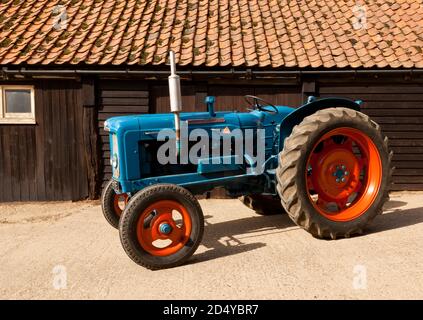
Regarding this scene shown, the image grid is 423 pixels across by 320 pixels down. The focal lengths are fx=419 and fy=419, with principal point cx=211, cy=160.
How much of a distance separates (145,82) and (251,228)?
319 centimetres

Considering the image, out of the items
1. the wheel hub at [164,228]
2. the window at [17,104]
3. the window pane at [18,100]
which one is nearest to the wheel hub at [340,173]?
the wheel hub at [164,228]

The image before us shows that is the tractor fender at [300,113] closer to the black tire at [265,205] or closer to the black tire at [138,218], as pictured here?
the black tire at [265,205]

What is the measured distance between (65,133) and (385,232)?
5.06 meters

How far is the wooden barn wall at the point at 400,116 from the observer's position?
23.2 feet

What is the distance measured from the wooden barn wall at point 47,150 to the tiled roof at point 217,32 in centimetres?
64

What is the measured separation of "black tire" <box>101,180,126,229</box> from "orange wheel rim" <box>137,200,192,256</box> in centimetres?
121

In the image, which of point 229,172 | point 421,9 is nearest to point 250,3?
point 421,9

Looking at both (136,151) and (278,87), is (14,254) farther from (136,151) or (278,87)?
(278,87)

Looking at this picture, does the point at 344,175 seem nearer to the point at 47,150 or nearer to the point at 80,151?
the point at 80,151

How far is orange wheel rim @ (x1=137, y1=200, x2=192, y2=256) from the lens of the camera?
3.78m

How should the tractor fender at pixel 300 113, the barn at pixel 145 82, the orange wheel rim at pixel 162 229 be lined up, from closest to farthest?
the orange wheel rim at pixel 162 229, the tractor fender at pixel 300 113, the barn at pixel 145 82

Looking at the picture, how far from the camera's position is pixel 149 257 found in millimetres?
3738

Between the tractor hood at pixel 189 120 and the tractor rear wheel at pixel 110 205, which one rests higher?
the tractor hood at pixel 189 120

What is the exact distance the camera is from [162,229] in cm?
380
